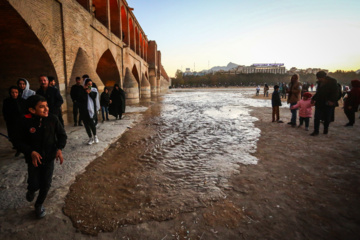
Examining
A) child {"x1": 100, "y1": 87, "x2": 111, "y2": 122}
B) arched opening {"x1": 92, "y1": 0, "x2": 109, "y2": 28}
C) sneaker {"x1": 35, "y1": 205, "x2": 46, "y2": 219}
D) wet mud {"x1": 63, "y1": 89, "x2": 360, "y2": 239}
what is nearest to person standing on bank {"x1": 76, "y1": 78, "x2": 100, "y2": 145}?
wet mud {"x1": 63, "y1": 89, "x2": 360, "y2": 239}

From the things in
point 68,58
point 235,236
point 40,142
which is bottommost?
point 235,236

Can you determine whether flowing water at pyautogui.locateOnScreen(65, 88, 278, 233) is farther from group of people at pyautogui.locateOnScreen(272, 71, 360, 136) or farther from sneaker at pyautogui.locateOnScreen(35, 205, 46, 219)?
group of people at pyautogui.locateOnScreen(272, 71, 360, 136)

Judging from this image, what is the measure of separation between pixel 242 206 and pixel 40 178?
2.35 m

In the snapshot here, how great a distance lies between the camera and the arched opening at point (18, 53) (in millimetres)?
5262

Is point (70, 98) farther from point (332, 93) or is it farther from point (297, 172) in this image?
point (332, 93)

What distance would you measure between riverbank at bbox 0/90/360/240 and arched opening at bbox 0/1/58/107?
13.1 ft

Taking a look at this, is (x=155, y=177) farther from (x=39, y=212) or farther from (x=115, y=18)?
(x=115, y=18)

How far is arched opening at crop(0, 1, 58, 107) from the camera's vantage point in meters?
5.26

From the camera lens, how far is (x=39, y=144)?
2229 mm

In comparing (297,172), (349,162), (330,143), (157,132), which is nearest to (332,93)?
(330,143)

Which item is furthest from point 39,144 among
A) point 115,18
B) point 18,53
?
point 115,18

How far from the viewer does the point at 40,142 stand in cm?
223

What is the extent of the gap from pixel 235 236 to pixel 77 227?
1586 mm

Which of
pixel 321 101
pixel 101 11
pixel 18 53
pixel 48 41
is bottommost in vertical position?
pixel 321 101
